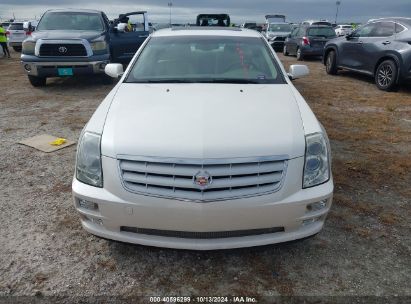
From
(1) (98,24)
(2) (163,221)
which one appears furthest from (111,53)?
(2) (163,221)

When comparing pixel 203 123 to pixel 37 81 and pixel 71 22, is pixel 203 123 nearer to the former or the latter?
pixel 37 81

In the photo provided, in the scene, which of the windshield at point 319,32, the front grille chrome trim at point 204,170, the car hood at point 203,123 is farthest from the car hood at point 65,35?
the windshield at point 319,32

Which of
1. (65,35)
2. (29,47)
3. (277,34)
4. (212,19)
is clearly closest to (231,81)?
(65,35)

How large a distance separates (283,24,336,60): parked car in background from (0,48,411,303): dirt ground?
10.6 meters

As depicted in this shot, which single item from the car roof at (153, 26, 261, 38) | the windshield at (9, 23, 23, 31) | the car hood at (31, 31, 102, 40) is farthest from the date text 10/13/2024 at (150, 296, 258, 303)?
the windshield at (9, 23, 23, 31)

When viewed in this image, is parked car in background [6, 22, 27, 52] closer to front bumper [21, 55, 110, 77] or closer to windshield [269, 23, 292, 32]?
front bumper [21, 55, 110, 77]

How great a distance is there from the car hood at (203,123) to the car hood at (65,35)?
19.2ft

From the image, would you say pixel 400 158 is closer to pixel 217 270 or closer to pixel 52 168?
pixel 217 270

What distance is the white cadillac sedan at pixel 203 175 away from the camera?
2285 mm

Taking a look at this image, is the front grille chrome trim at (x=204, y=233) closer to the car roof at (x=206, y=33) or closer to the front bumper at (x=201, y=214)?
the front bumper at (x=201, y=214)

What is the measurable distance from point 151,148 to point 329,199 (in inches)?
51.7

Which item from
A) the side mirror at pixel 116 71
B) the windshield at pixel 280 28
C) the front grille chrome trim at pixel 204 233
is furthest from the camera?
the windshield at pixel 280 28

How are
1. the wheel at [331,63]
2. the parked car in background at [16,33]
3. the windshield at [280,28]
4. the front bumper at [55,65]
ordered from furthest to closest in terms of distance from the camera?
the windshield at [280,28]
the parked car in background at [16,33]
the wheel at [331,63]
the front bumper at [55,65]

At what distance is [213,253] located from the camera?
279cm
